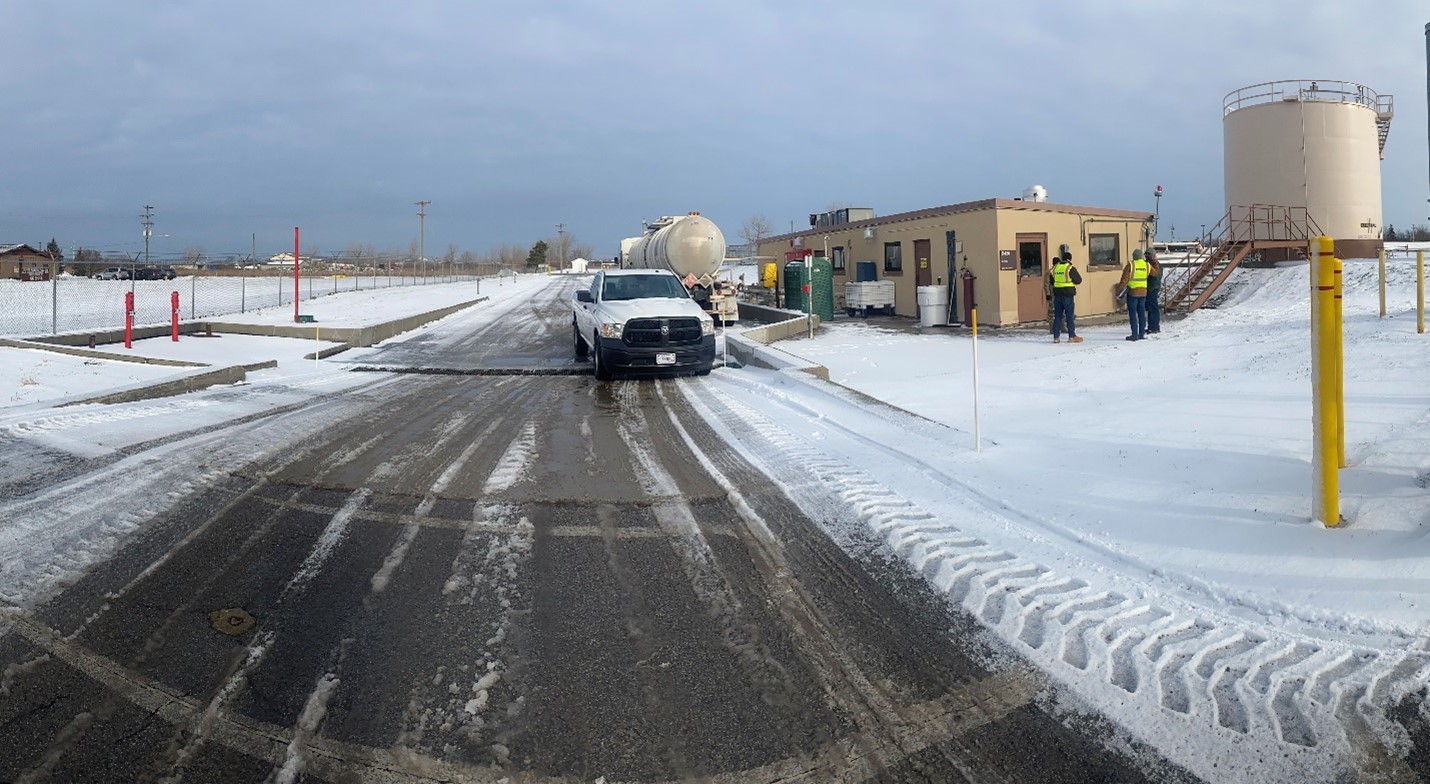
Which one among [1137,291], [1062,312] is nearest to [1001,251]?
[1062,312]

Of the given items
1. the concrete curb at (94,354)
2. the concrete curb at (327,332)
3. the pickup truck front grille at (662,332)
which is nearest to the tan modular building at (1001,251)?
the pickup truck front grille at (662,332)

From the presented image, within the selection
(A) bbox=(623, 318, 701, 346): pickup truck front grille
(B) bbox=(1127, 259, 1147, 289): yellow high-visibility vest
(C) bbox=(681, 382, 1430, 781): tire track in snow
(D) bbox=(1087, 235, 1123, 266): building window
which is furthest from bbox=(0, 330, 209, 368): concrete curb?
(D) bbox=(1087, 235, 1123, 266): building window

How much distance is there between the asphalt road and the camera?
11.7ft

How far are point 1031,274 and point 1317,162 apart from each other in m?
18.2

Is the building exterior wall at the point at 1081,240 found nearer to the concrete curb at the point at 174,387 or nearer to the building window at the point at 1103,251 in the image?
the building window at the point at 1103,251

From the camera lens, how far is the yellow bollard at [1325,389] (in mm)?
5445

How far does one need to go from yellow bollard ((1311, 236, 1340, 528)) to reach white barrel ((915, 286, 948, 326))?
1802 centimetres

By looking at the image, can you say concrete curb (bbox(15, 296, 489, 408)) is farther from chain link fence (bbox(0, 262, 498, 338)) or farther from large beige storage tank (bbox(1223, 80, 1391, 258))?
large beige storage tank (bbox(1223, 80, 1391, 258))

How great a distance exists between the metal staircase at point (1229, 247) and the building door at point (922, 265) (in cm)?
698

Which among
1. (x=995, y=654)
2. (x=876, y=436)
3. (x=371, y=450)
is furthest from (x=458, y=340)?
(x=995, y=654)

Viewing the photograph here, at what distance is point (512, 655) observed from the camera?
4477 mm

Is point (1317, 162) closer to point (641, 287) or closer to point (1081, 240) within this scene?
point (1081, 240)

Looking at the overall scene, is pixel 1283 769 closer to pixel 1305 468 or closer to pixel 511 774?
pixel 511 774

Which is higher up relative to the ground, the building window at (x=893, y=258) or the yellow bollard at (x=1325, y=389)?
the building window at (x=893, y=258)
